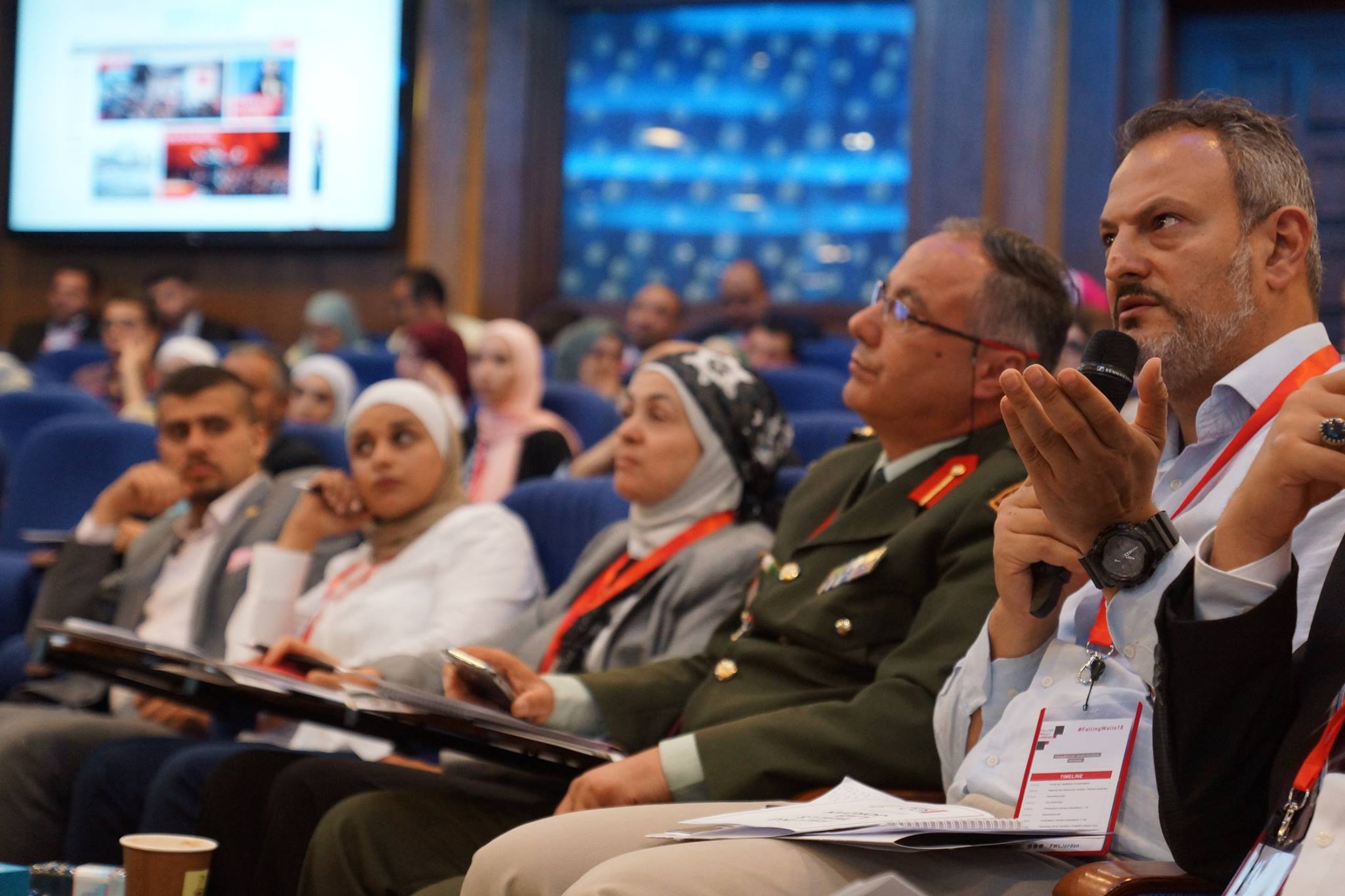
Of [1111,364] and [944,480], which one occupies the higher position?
[1111,364]

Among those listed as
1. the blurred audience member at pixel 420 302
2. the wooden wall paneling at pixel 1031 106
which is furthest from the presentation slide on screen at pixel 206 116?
the wooden wall paneling at pixel 1031 106

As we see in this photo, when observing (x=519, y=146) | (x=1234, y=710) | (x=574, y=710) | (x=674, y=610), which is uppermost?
(x=519, y=146)

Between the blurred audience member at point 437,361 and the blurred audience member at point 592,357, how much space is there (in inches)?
18.8

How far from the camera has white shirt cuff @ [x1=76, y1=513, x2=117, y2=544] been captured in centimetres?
327

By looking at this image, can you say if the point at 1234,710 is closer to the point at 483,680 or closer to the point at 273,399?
the point at 483,680

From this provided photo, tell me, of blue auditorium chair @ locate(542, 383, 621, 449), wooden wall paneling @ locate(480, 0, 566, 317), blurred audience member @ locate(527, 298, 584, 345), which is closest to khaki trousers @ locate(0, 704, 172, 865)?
blue auditorium chair @ locate(542, 383, 621, 449)

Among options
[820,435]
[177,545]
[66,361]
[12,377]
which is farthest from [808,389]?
[66,361]

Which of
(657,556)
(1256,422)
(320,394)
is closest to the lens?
(1256,422)

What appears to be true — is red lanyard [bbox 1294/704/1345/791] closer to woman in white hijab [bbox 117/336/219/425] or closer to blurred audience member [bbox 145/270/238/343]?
woman in white hijab [bbox 117/336/219/425]

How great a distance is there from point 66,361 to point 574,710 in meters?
5.06

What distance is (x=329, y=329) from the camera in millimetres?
6742

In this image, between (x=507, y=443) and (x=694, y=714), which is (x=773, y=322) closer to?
(x=507, y=443)

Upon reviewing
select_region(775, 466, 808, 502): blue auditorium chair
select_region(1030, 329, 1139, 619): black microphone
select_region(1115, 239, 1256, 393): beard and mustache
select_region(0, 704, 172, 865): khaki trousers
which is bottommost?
select_region(0, 704, 172, 865): khaki trousers

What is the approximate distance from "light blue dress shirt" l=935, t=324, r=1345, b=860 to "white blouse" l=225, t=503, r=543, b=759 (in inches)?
45.0
